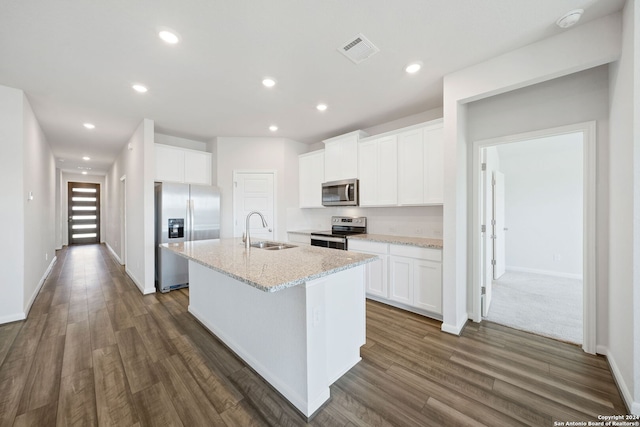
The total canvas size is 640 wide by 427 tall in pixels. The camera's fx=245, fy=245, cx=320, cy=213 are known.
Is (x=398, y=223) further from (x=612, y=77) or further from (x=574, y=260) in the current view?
(x=574, y=260)

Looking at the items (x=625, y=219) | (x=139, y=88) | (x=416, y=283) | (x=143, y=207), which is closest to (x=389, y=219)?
(x=416, y=283)

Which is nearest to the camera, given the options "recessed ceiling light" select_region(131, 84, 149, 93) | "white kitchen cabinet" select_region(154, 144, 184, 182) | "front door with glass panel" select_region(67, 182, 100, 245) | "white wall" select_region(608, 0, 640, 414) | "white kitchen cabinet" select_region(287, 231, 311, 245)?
"white wall" select_region(608, 0, 640, 414)

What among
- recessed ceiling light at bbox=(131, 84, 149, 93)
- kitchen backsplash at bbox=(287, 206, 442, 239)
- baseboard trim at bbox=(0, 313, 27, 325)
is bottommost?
baseboard trim at bbox=(0, 313, 27, 325)

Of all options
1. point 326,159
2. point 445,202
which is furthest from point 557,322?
point 326,159

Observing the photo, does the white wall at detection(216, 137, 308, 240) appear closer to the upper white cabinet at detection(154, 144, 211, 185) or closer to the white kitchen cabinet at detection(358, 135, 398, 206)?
the upper white cabinet at detection(154, 144, 211, 185)

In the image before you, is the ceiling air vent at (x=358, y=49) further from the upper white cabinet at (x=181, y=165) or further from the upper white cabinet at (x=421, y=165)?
the upper white cabinet at (x=181, y=165)

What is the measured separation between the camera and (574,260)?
184 inches

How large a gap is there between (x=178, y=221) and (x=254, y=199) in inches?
52.9

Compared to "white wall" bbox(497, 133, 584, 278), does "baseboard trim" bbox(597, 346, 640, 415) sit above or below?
below

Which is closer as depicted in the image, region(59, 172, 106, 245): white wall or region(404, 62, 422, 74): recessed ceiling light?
region(404, 62, 422, 74): recessed ceiling light

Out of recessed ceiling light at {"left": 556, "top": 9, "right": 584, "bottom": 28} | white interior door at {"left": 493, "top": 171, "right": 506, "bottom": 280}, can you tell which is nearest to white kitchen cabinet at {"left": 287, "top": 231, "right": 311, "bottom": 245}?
white interior door at {"left": 493, "top": 171, "right": 506, "bottom": 280}

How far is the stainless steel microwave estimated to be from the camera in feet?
13.0

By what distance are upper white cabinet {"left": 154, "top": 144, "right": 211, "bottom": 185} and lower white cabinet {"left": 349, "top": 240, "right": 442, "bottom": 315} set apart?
3.32 m

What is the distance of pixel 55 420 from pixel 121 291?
9.42 ft
